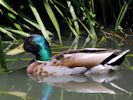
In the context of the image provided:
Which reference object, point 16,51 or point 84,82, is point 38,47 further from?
point 84,82

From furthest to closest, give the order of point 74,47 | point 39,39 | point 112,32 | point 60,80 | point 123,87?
point 112,32 → point 74,47 → point 39,39 → point 60,80 → point 123,87

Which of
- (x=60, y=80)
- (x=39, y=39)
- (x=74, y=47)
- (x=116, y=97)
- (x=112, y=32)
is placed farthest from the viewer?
(x=112, y=32)

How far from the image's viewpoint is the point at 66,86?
5.14 m

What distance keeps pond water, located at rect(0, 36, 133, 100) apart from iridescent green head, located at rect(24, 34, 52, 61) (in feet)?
0.73

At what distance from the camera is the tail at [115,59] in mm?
5641

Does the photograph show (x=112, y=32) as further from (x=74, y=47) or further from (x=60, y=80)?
(x=60, y=80)

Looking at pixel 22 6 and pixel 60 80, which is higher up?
pixel 22 6

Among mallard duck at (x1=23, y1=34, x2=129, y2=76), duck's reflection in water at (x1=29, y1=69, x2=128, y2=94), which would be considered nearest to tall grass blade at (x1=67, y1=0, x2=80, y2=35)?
mallard duck at (x1=23, y1=34, x2=129, y2=76)

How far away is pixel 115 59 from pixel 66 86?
0.77 metres

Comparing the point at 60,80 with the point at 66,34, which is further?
the point at 66,34

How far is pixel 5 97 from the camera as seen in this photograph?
4.64 meters

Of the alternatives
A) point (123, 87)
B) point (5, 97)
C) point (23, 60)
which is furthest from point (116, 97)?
point (23, 60)

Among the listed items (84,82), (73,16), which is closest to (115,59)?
(84,82)

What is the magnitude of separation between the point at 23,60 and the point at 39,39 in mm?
367
